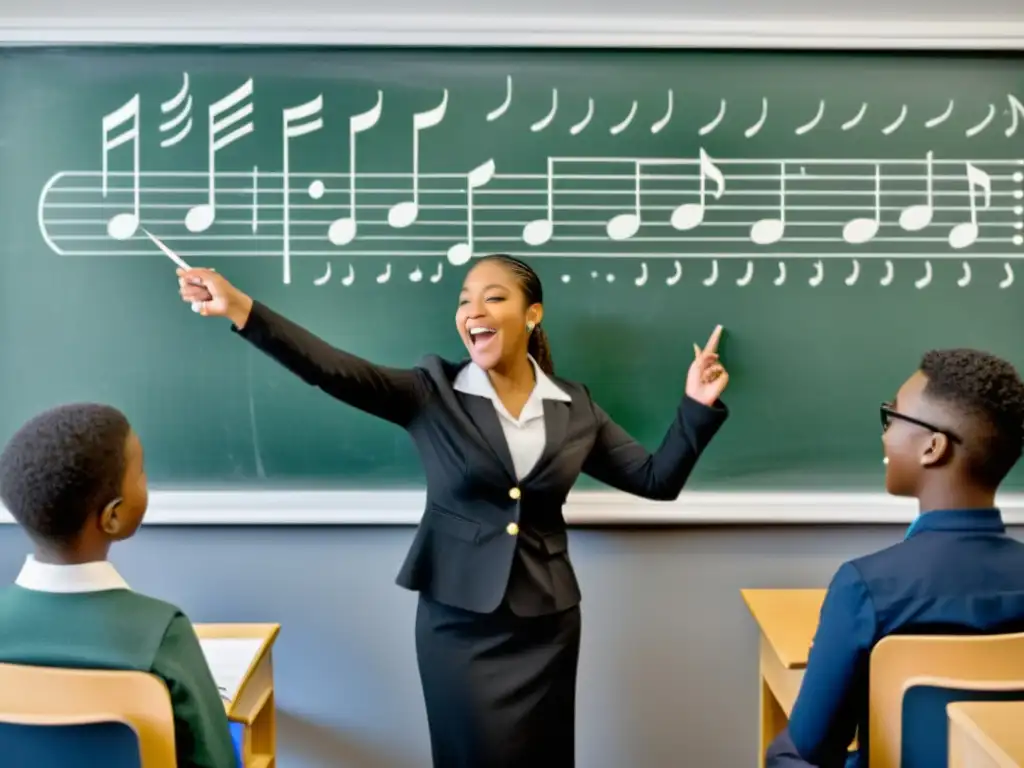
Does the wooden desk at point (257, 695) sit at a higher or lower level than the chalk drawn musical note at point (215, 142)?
lower

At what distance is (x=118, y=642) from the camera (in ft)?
3.29

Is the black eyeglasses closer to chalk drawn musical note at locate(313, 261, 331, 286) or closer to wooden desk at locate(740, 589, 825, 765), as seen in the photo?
wooden desk at locate(740, 589, 825, 765)

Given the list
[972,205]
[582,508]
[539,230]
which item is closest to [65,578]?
[582,508]

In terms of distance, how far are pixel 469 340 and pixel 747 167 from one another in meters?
0.91

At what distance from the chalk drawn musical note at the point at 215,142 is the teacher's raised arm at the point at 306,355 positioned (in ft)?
1.67

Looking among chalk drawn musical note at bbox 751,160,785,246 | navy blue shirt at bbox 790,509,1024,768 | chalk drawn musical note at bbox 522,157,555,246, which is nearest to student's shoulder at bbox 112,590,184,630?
navy blue shirt at bbox 790,509,1024,768

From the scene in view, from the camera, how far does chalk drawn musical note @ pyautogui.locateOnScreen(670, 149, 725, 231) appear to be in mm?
1885

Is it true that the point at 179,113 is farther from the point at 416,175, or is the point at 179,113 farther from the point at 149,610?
the point at 149,610

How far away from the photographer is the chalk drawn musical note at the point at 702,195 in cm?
188

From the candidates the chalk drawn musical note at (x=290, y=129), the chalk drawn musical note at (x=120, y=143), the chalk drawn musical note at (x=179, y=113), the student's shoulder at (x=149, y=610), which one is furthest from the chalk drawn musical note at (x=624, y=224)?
the student's shoulder at (x=149, y=610)

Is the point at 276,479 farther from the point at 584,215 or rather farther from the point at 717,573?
the point at 717,573

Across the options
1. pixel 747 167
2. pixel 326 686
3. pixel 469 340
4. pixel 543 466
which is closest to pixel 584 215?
pixel 747 167

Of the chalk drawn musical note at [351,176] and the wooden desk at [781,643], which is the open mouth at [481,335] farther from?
the wooden desk at [781,643]

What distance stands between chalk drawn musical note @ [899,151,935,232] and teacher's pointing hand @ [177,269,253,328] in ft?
5.29
